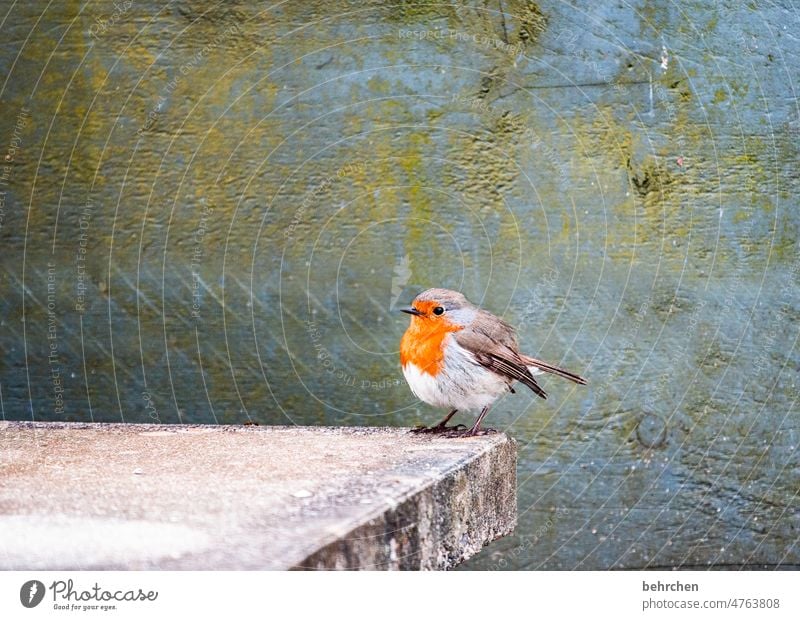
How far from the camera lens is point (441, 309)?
2090mm

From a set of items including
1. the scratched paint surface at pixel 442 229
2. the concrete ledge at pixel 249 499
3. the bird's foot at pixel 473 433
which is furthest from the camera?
the scratched paint surface at pixel 442 229

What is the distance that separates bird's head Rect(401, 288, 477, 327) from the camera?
209cm

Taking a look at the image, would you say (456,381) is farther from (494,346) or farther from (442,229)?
(442,229)

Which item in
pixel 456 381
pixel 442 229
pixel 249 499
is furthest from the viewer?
pixel 442 229

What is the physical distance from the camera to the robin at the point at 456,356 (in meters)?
2.05

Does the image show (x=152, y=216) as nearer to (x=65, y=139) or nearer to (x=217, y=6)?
(x=65, y=139)
